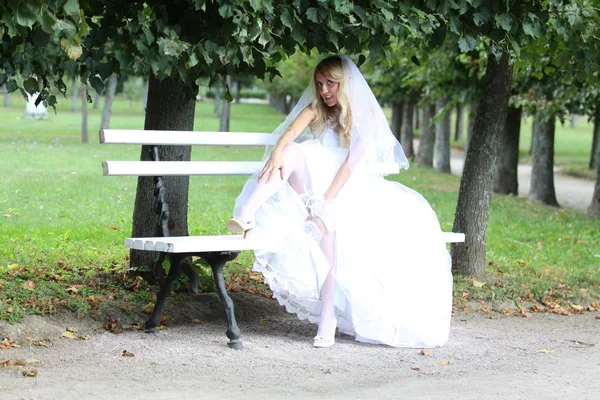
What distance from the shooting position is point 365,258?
591cm

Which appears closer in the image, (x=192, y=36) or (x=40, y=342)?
(x=40, y=342)

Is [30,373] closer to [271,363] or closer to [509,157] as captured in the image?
[271,363]

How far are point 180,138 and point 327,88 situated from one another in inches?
39.5

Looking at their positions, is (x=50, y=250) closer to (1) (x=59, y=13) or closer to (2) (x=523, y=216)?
(1) (x=59, y=13)

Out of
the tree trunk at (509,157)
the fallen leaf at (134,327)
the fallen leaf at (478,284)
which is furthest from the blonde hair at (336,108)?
the tree trunk at (509,157)

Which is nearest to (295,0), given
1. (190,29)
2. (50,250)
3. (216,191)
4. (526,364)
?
(190,29)

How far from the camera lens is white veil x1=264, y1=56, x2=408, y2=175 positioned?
20.1 feet

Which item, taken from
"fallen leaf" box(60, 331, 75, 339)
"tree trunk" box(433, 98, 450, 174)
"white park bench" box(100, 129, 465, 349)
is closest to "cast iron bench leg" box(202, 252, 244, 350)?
"white park bench" box(100, 129, 465, 349)

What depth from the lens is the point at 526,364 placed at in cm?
551

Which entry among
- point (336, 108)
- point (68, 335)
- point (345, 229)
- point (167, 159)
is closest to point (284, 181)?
point (345, 229)

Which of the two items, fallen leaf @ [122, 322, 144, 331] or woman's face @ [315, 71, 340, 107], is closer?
fallen leaf @ [122, 322, 144, 331]

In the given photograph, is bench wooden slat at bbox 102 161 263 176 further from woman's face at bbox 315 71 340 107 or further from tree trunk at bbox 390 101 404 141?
tree trunk at bbox 390 101 404 141

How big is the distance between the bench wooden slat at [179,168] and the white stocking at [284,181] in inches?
16.1

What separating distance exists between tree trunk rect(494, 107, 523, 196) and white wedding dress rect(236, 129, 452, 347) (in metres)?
14.2
